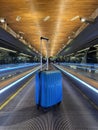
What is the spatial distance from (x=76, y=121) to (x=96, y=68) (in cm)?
889

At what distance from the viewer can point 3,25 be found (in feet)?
55.7

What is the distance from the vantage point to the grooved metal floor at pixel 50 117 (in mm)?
5624

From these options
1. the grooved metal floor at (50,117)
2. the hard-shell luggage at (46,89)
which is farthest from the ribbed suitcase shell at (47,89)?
the grooved metal floor at (50,117)

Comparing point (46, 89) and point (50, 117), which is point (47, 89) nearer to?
point (46, 89)

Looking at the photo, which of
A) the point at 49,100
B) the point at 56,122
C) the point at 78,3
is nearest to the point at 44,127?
the point at 56,122

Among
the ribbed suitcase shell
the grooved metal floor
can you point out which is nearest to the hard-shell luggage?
the ribbed suitcase shell

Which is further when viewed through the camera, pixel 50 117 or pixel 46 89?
pixel 46 89

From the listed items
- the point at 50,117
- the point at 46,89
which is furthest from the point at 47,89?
the point at 50,117

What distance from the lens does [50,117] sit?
255 inches

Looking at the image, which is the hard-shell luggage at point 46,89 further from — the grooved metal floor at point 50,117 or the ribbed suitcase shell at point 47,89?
the grooved metal floor at point 50,117

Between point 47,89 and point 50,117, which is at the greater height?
point 47,89

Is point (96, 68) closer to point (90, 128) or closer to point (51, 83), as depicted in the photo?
point (51, 83)

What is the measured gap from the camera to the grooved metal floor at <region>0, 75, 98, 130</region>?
5.62m

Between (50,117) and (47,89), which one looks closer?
(50,117)
